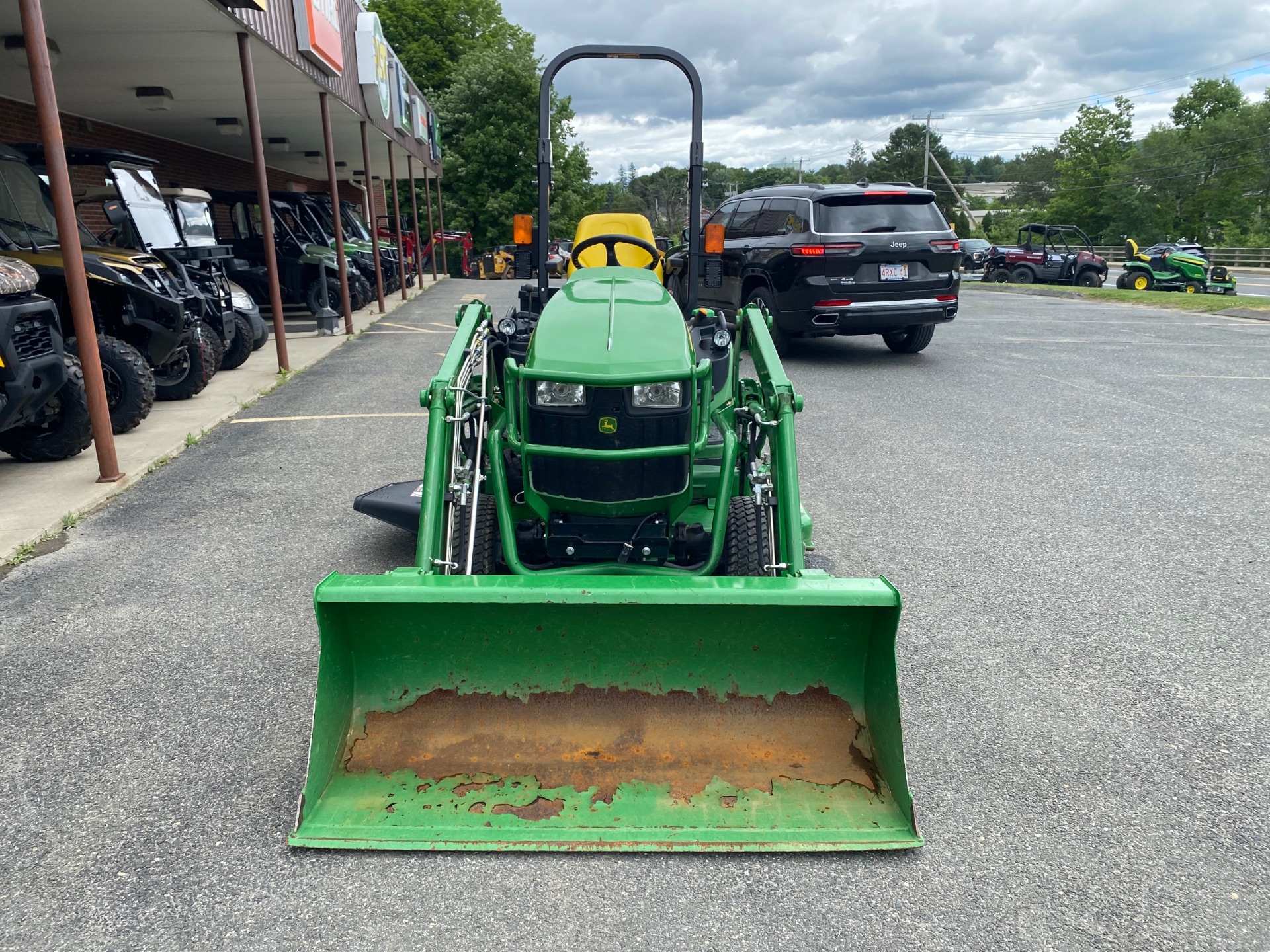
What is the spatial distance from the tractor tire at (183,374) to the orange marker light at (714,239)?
5933 mm

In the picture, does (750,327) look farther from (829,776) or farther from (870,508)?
(829,776)

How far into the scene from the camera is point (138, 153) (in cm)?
1518

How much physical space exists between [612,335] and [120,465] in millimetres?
4656

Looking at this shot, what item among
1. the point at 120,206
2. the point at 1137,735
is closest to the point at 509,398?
the point at 1137,735

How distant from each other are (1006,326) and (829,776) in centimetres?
1359

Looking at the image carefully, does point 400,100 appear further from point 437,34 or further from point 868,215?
point 437,34

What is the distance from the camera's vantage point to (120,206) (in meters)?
9.02

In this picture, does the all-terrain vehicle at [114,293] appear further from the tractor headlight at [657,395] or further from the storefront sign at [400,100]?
the storefront sign at [400,100]

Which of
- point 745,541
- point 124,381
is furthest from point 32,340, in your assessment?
point 745,541

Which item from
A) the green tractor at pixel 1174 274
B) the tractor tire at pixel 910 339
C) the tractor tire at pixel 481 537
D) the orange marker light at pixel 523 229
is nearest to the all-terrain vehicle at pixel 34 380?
the orange marker light at pixel 523 229

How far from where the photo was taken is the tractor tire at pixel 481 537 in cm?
356

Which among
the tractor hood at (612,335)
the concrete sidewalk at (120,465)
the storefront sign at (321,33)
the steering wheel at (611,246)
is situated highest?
the storefront sign at (321,33)

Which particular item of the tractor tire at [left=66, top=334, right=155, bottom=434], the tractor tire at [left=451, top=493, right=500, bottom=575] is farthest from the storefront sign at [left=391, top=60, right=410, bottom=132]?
the tractor tire at [left=451, top=493, right=500, bottom=575]

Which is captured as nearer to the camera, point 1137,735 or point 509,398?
point 1137,735
